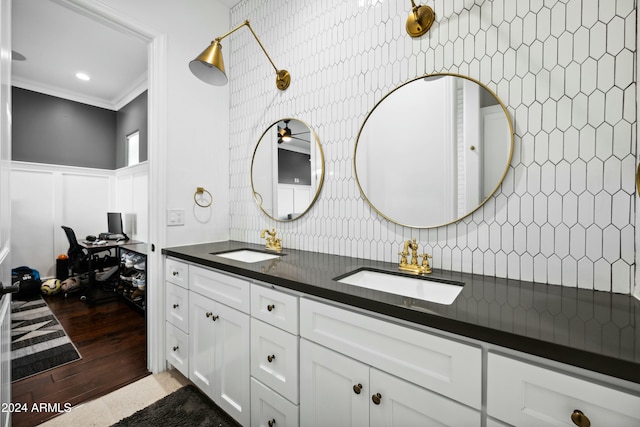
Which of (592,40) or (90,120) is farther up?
(90,120)

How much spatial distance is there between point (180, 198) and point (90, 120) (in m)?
3.94

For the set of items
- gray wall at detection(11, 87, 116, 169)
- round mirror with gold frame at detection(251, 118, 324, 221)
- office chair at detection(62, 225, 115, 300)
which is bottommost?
office chair at detection(62, 225, 115, 300)

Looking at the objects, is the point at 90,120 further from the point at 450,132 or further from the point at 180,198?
the point at 450,132

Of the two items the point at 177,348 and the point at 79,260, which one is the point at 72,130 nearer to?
the point at 79,260

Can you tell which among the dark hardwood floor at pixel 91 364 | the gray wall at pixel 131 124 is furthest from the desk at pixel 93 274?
the gray wall at pixel 131 124

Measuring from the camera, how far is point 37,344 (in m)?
2.29

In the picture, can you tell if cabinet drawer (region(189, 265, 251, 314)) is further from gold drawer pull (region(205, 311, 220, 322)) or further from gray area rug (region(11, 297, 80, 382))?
gray area rug (region(11, 297, 80, 382))

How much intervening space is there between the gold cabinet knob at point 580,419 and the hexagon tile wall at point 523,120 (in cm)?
57

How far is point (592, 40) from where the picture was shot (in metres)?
0.95

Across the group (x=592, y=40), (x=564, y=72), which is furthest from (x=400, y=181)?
(x=592, y=40)

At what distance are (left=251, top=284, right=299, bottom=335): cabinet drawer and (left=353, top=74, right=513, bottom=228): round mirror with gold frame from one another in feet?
2.16

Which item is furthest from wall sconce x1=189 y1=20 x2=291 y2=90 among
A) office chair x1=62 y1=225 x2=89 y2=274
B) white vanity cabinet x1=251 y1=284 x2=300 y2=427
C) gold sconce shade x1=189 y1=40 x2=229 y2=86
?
office chair x1=62 y1=225 x2=89 y2=274

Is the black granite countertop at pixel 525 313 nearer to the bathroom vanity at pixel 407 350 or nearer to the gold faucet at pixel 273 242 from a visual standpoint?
the bathroom vanity at pixel 407 350

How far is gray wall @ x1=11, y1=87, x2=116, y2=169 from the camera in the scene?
388 centimetres
